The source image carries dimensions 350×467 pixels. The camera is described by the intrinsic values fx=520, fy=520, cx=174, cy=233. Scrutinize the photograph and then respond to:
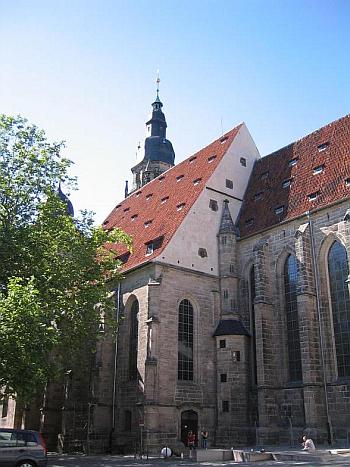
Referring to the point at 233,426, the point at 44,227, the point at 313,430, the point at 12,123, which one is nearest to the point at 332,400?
the point at 313,430

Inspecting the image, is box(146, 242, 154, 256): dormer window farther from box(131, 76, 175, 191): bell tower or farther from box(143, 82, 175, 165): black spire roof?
box(143, 82, 175, 165): black spire roof

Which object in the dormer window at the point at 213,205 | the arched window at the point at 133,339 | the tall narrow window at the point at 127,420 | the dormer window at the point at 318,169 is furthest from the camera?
the dormer window at the point at 213,205

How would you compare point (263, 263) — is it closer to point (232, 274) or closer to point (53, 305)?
point (232, 274)

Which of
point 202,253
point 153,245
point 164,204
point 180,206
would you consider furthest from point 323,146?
point 153,245

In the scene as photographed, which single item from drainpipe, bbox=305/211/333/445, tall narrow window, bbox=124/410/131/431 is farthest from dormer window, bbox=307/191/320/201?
tall narrow window, bbox=124/410/131/431

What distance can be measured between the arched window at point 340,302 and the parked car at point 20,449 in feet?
45.1

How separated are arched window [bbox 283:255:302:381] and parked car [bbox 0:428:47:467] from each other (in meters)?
13.7

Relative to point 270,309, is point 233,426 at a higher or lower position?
lower

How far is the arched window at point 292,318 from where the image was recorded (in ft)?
81.0

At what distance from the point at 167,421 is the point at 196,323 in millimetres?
5344

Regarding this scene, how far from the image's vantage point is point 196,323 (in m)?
27.6

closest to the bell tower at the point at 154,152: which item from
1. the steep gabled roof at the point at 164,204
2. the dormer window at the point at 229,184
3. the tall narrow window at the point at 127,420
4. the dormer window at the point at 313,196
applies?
the steep gabled roof at the point at 164,204

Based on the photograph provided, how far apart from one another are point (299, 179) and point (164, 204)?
897 centimetres

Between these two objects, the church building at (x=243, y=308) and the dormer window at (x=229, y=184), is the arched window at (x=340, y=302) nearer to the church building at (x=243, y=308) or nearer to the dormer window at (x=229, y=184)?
the church building at (x=243, y=308)
